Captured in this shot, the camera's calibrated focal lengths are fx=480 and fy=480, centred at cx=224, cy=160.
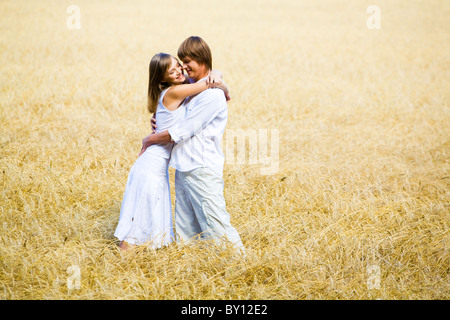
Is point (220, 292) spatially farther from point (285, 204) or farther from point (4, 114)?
point (4, 114)

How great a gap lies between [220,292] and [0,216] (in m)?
2.20

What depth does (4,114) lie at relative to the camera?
7176mm


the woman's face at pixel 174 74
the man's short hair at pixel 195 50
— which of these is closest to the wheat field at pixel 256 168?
the woman's face at pixel 174 74

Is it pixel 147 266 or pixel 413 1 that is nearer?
pixel 147 266

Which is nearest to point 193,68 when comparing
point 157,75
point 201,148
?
point 157,75

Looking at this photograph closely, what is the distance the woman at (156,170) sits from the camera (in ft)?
11.2

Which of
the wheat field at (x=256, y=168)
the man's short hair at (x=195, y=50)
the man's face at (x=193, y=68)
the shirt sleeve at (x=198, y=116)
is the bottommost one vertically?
the wheat field at (x=256, y=168)

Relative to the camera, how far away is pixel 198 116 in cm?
334

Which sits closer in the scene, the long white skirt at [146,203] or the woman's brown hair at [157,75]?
the woman's brown hair at [157,75]

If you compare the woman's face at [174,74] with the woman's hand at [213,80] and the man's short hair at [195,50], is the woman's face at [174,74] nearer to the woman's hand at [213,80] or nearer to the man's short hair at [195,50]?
the man's short hair at [195,50]

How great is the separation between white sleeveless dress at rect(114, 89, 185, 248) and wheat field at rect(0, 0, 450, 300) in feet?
0.52

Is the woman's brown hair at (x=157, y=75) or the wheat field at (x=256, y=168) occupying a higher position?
the woman's brown hair at (x=157, y=75)

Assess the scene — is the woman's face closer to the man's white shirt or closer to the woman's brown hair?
the woman's brown hair
